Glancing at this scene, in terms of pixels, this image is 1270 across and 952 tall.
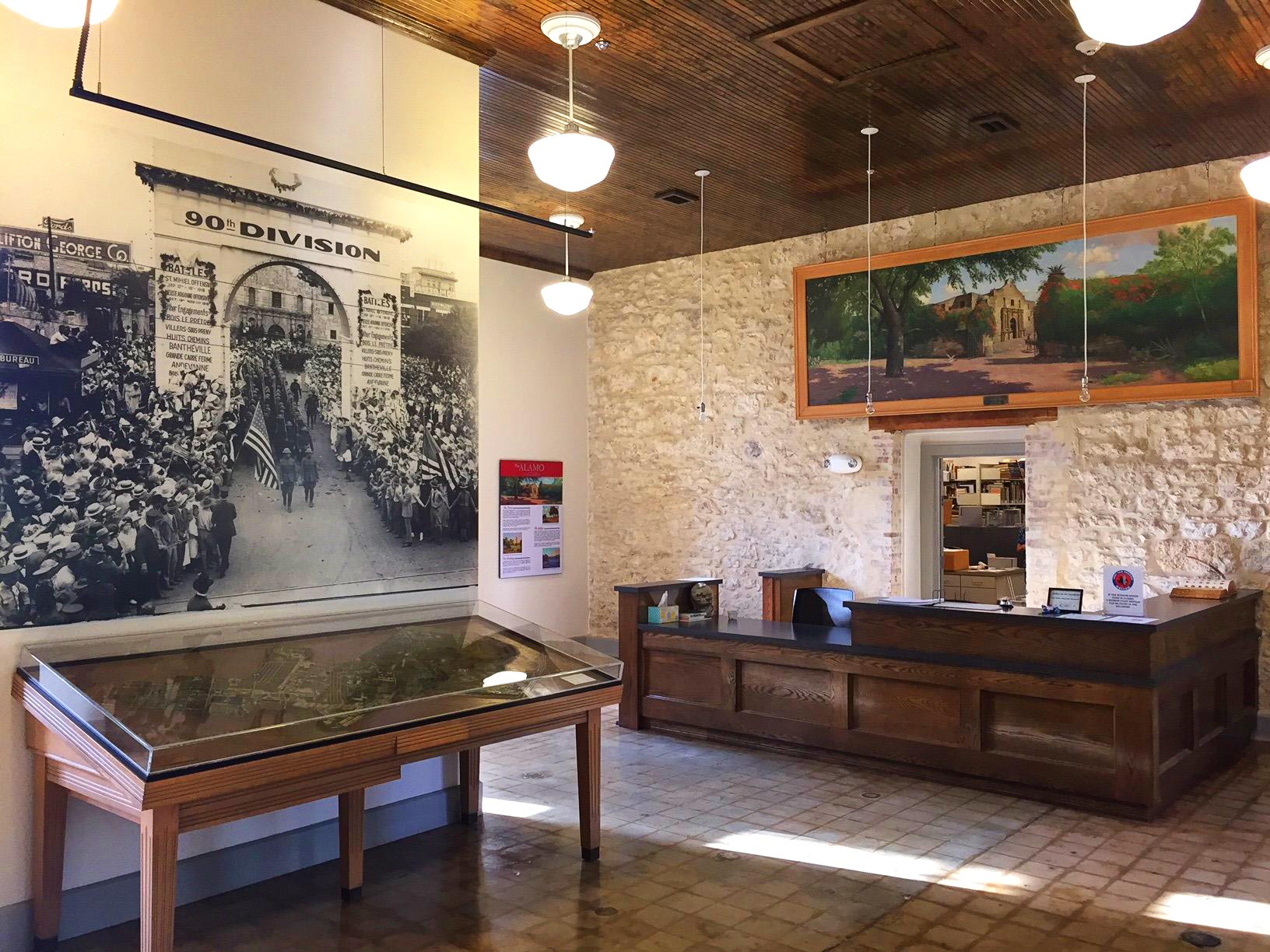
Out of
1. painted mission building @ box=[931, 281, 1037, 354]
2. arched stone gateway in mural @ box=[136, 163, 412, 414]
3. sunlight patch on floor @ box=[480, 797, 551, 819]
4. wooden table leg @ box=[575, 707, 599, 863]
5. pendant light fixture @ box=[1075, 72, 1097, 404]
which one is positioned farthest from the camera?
painted mission building @ box=[931, 281, 1037, 354]

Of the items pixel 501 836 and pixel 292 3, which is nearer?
pixel 292 3

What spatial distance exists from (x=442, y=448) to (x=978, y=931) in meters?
3.25

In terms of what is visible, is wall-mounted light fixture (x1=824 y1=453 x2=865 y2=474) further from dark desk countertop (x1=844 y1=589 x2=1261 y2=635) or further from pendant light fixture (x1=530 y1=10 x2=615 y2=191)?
pendant light fixture (x1=530 y1=10 x2=615 y2=191)

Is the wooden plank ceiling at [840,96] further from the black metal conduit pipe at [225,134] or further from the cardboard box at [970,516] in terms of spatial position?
the cardboard box at [970,516]

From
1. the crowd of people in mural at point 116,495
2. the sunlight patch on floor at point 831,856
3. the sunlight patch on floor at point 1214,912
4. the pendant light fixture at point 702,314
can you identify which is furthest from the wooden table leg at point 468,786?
the pendant light fixture at point 702,314

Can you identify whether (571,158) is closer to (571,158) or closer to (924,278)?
(571,158)

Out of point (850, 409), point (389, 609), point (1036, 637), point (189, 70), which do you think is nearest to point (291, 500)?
point (389, 609)

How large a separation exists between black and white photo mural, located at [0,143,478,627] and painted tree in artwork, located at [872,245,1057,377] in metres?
4.25

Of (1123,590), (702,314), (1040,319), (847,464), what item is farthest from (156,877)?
(702,314)

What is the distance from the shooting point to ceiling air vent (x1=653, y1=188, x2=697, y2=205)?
7688mm

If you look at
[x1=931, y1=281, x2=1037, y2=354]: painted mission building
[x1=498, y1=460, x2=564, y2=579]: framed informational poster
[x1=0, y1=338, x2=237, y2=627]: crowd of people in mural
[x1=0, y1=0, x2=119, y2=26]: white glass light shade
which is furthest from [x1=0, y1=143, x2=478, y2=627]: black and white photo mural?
[x1=931, y1=281, x2=1037, y2=354]: painted mission building

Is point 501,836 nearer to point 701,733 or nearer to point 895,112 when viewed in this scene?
point 701,733

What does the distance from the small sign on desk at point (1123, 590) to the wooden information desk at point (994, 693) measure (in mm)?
142

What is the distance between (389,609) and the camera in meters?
4.79
